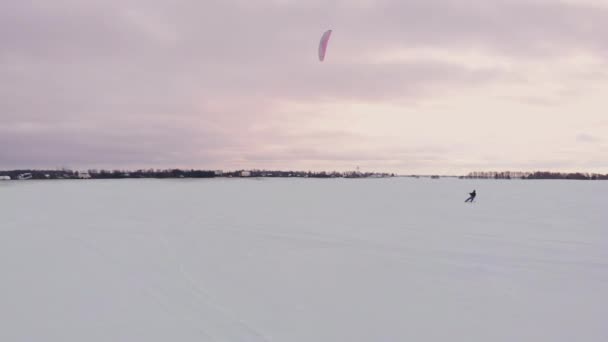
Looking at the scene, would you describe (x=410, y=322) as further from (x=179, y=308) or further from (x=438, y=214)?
(x=438, y=214)

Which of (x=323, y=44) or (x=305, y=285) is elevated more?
(x=323, y=44)

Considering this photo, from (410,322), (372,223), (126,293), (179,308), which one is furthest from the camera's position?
(372,223)

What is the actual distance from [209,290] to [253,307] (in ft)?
2.59

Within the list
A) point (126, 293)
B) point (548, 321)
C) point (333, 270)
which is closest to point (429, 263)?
point (333, 270)

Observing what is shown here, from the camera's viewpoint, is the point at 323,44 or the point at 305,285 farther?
the point at 323,44

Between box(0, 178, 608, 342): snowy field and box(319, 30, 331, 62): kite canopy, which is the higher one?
box(319, 30, 331, 62): kite canopy

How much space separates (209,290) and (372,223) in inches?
259

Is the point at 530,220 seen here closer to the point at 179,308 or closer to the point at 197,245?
the point at 197,245

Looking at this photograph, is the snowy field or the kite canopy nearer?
the snowy field

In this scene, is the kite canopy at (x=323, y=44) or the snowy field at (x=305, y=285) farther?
the kite canopy at (x=323, y=44)

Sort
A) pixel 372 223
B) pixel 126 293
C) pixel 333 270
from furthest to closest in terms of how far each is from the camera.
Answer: pixel 372 223, pixel 333 270, pixel 126 293

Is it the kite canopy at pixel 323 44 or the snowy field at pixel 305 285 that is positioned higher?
the kite canopy at pixel 323 44

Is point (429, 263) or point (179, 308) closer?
point (179, 308)

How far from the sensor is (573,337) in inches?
132
